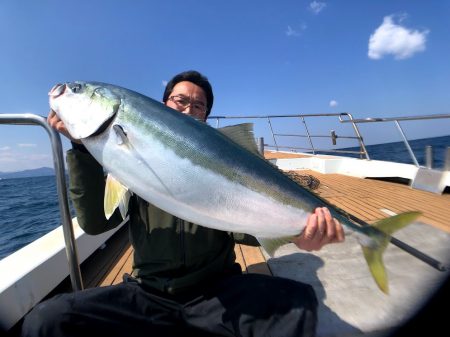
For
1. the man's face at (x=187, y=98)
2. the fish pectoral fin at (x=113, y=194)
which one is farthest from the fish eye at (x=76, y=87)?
the man's face at (x=187, y=98)

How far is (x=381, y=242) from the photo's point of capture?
2.00 meters

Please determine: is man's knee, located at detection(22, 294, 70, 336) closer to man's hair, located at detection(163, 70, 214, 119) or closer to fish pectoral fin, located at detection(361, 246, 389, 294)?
man's hair, located at detection(163, 70, 214, 119)

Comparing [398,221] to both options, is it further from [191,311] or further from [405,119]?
[405,119]

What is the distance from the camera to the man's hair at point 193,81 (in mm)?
2713

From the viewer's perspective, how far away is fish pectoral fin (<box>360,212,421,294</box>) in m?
1.98

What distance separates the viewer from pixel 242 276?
218 centimetres

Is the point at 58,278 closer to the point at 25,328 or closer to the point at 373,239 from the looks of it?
the point at 25,328

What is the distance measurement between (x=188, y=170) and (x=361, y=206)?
4873 millimetres

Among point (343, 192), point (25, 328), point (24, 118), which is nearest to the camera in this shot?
point (25, 328)

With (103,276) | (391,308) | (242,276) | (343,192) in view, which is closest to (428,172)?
(343,192)

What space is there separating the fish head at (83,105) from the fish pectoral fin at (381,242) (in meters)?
1.92

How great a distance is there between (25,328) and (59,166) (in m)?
1.07

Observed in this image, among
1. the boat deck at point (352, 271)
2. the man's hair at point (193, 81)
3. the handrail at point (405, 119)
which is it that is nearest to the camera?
the boat deck at point (352, 271)

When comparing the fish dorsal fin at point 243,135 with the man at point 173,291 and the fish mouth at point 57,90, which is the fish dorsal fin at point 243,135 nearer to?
the man at point 173,291
